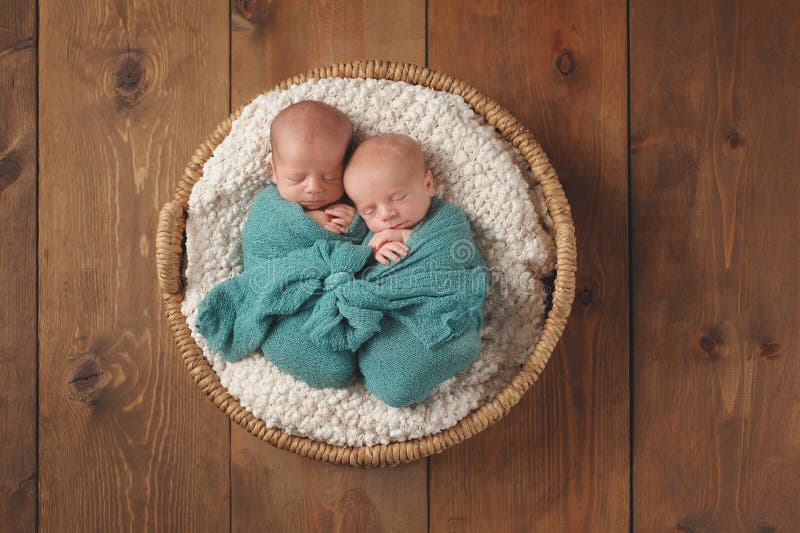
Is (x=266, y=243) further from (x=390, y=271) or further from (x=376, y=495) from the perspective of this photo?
(x=376, y=495)

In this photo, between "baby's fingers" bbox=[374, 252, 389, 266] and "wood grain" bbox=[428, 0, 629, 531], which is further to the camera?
"wood grain" bbox=[428, 0, 629, 531]

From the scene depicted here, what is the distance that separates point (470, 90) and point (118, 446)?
0.92m

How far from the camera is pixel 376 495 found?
1215 millimetres

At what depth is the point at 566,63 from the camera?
123cm

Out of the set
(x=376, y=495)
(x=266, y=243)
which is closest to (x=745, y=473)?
(x=376, y=495)

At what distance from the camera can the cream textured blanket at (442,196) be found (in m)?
1.02

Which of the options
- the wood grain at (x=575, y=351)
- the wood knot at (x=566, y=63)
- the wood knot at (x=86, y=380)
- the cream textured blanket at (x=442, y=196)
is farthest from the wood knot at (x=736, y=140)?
the wood knot at (x=86, y=380)

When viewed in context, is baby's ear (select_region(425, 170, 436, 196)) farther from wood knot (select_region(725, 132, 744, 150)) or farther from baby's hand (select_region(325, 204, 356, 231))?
wood knot (select_region(725, 132, 744, 150))

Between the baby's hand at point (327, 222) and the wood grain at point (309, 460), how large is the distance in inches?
12.7

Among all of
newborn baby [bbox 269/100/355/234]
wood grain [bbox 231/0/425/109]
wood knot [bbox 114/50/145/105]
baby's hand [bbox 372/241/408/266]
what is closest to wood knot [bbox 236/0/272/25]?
wood grain [bbox 231/0/425/109]

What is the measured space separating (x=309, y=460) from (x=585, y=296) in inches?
23.6

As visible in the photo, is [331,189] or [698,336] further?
[698,336]

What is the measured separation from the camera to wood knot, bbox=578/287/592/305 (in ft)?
3.98

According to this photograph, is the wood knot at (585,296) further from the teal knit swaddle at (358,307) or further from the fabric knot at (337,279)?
the fabric knot at (337,279)
